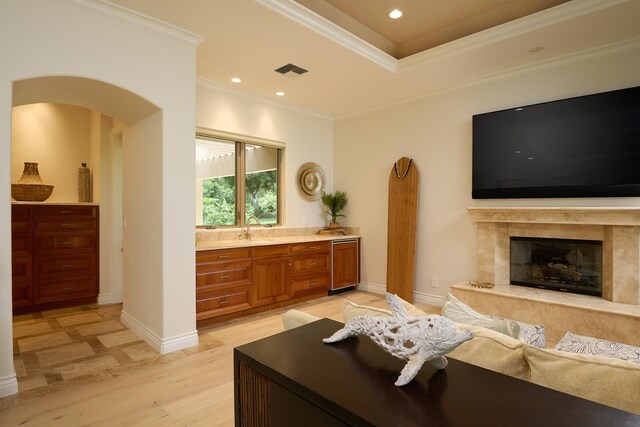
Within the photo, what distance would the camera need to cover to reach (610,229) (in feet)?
10.7

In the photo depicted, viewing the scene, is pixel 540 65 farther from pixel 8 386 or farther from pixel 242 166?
pixel 8 386

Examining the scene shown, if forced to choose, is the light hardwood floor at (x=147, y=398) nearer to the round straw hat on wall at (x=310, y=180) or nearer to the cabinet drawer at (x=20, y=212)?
the cabinet drawer at (x=20, y=212)

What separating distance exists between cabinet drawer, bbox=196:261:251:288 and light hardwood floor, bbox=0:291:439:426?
731 millimetres

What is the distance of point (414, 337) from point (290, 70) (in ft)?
11.2

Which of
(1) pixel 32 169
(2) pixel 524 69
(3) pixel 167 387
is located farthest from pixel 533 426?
(1) pixel 32 169

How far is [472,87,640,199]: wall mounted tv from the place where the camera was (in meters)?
3.21

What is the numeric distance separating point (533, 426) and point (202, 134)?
4281 mm

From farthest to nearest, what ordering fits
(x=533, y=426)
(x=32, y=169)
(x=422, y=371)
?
(x=32, y=169) → (x=422, y=371) → (x=533, y=426)

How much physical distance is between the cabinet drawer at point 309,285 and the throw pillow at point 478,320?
9.87 feet

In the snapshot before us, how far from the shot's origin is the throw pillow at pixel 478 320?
1359 millimetres

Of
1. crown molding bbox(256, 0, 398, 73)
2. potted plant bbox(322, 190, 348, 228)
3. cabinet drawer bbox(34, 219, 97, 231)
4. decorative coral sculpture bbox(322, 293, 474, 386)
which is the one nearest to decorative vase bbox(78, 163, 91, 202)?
cabinet drawer bbox(34, 219, 97, 231)

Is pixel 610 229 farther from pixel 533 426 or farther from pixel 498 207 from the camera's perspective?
pixel 533 426

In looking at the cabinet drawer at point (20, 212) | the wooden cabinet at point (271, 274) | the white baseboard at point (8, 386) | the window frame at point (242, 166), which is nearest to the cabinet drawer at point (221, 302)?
the wooden cabinet at point (271, 274)

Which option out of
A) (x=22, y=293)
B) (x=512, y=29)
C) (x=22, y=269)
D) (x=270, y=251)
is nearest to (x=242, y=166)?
(x=270, y=251)
